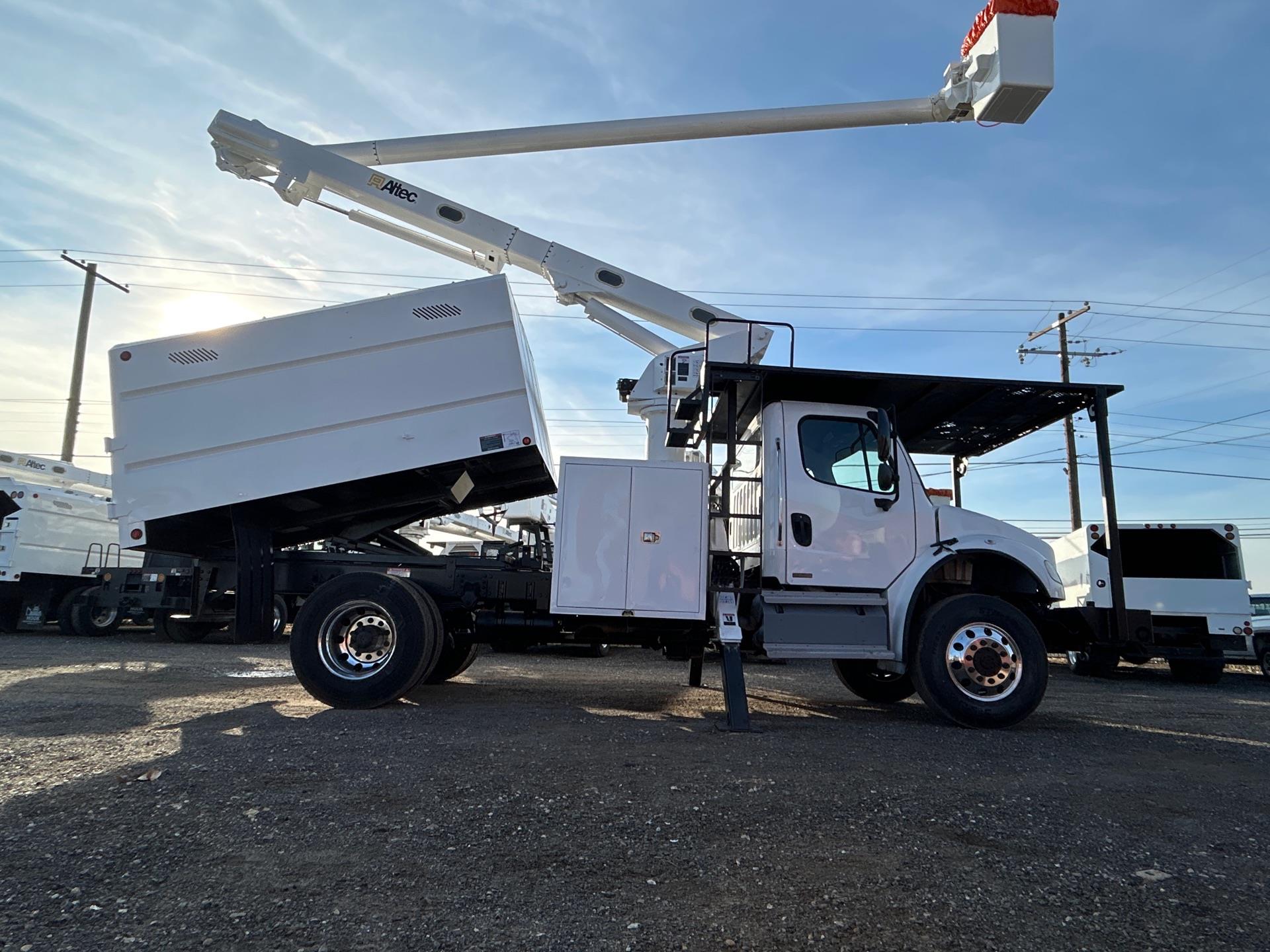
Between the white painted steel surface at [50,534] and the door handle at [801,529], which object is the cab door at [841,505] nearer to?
the door handle at [801,529]

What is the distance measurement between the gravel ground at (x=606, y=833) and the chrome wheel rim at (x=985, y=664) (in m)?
0.40

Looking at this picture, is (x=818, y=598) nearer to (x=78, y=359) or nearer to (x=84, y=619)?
(x=84, y=619)

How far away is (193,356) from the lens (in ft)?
21.5

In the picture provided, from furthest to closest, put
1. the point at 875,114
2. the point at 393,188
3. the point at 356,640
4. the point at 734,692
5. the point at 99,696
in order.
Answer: the point at 393,188, the point at 875,114, the point at 99,696, the point at 356,640, the point at 734,692

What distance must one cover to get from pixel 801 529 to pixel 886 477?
882 mm

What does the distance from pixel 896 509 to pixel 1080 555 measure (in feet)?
27.0

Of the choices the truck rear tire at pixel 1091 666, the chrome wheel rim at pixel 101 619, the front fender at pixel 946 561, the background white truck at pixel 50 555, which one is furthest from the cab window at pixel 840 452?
the chrome wheel rim at pixel 101 619

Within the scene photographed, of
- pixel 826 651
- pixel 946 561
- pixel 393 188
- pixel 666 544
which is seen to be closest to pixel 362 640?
pixel 666 544

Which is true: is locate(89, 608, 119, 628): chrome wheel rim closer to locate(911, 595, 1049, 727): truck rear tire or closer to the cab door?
the cab door

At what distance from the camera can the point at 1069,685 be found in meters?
11.6

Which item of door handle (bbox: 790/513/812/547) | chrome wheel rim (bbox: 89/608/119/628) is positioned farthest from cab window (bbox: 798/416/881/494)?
chrome wheel rim (bbox: 89/608/119/628)

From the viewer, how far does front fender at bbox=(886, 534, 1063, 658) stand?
21.1 ft

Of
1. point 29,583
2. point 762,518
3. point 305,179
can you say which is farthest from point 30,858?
point 29,583

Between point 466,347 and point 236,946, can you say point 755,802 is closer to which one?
point 236,946
